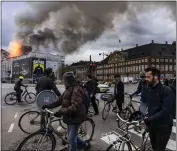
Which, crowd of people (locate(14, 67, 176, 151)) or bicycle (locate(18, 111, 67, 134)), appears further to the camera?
bicycle (locate(18, 111, 67, 134))

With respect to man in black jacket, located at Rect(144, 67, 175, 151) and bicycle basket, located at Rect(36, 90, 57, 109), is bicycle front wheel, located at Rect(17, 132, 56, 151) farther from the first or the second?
man in black jacket, located at Rect(144, 67, 175, 151)

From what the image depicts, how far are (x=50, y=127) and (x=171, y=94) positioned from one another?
2.34m

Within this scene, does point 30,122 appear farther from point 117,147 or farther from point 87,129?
point 117,147

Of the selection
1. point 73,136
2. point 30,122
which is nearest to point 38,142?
point 73,136

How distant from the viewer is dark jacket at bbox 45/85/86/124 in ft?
12.8

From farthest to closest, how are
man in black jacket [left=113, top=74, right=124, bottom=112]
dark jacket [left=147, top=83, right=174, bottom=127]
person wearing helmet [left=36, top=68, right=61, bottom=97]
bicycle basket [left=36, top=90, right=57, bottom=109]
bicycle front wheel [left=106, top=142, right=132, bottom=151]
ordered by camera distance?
man in black jacket [left=113, top=74, right=124, bottom=112] → person wearing helmet [left=36, top=68, right=61, bottom=97] → bicycle basket [left=36, top=90, right=57, bottom=109] → bicycle front wheel [left=106, top=142, right=132, bottom=151] → dark jacket [left=147, top=83, right=174, bottom=127]

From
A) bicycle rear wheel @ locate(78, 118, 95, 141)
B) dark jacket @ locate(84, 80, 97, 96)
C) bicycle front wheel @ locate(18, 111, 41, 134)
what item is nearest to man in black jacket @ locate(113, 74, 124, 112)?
A: dark jacket @ locate(84, 80, 97, 96)

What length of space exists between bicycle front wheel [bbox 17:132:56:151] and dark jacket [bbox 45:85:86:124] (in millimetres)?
622

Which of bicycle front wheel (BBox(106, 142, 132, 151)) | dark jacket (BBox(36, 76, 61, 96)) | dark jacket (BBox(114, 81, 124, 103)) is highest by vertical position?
dark jacket (BBox(36, 76, 61, 96))

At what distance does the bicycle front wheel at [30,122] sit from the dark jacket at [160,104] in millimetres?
3742

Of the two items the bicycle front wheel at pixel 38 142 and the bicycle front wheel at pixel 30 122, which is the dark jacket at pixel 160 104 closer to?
the bicycle front wheel at pixel 38 142

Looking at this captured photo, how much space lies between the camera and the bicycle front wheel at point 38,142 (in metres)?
4.26

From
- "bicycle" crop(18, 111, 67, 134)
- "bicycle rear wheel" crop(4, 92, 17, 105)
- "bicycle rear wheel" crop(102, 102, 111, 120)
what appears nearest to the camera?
"bicycle" crop(18, 111, 67, 134)

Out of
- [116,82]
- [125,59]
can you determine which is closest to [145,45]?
[125,59]
